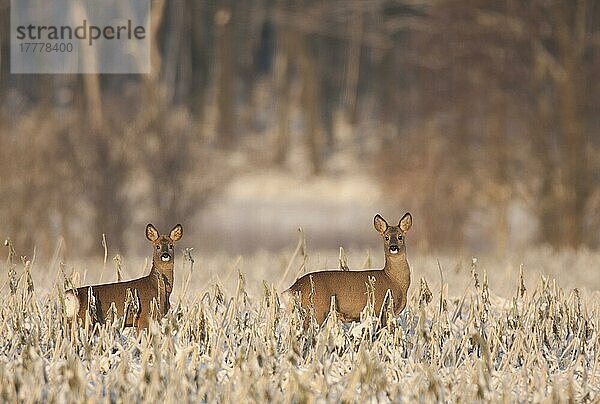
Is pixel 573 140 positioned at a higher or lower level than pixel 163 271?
higher

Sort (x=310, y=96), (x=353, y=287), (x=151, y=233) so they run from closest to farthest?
(x=151, y=233)
(x=353, y=287)
(x=310, y=96)

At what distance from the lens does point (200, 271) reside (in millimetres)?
8367

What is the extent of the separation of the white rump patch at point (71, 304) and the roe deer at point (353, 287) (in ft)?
3.00

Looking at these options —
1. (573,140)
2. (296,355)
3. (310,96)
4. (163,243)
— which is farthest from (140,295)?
(310,96)

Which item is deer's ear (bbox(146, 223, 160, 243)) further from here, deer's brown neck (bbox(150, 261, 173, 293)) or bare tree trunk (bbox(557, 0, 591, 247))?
bare tree trunk (bbox(557, 0, 591, 247))

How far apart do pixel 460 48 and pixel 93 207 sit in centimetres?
573

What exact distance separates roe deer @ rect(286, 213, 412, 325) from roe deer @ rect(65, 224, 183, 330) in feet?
1.84

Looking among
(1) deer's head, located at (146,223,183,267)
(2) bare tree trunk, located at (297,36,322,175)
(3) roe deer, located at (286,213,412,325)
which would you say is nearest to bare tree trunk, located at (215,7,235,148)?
(2) bare tree trunk, located at (297,36,322,175)

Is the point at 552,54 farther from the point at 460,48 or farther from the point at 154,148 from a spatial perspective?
the point at 154,148

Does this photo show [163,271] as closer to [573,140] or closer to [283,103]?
[573,140]

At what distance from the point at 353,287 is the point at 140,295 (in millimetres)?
904

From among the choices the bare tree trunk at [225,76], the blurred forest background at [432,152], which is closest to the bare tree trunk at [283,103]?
the bare tree trunk at [225,76]

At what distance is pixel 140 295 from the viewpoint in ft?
15.1

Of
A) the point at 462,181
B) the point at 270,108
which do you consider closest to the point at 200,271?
the point at 462,181
